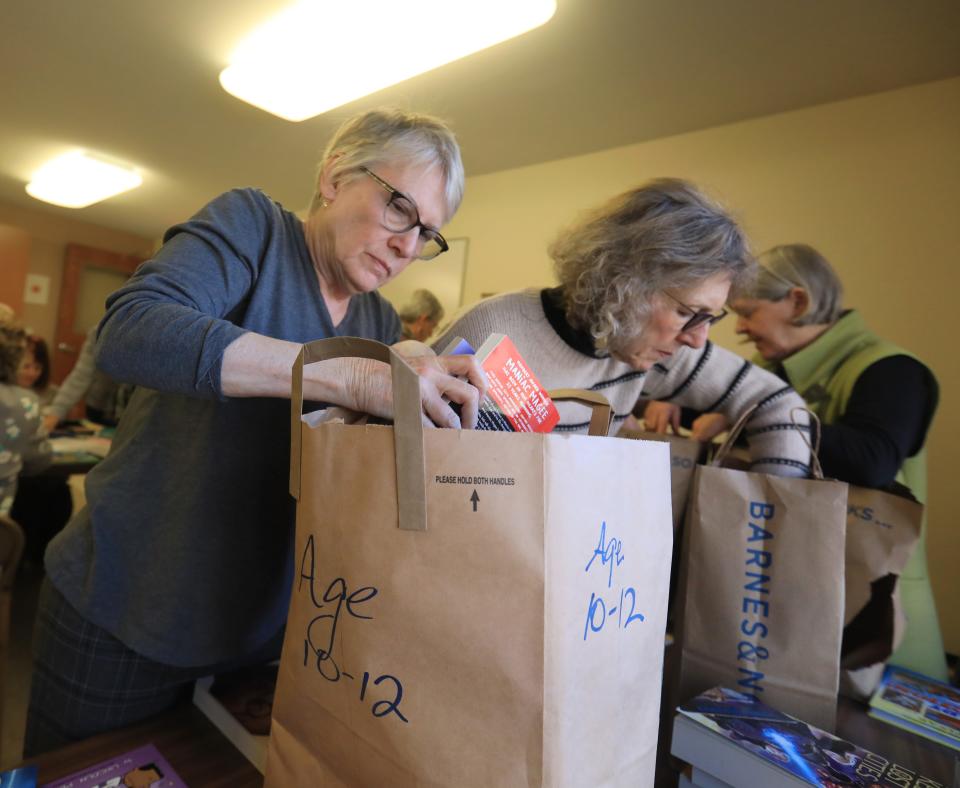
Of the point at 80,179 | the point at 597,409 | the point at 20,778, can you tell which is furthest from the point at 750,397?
the point at 80,179

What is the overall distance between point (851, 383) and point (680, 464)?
59cm

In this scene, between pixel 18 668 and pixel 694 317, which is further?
pixel 18 668

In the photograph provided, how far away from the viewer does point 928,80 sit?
2.16 metres

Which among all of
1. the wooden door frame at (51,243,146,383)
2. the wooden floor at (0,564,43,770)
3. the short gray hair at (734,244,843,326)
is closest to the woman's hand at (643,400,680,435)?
the short gray hair at (734,244,843,326)

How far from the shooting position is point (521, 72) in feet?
7.91

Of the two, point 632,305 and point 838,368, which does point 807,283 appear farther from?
point 632,305

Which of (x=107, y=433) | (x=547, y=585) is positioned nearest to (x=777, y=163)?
(x=547, y=585)

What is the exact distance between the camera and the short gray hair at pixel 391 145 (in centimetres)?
82

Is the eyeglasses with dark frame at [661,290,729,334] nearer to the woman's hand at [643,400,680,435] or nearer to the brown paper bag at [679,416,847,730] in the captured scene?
the brown paper bag at [679,416,847,730]

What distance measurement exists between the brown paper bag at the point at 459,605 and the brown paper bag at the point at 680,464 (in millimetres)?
480

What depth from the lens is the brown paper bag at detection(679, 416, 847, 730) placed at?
82 cm

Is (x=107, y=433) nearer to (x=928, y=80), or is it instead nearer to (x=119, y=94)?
(x=119, y=94)

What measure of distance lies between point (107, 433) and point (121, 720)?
115 inches

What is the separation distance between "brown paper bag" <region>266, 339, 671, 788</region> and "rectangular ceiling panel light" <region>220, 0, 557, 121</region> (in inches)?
62.2
